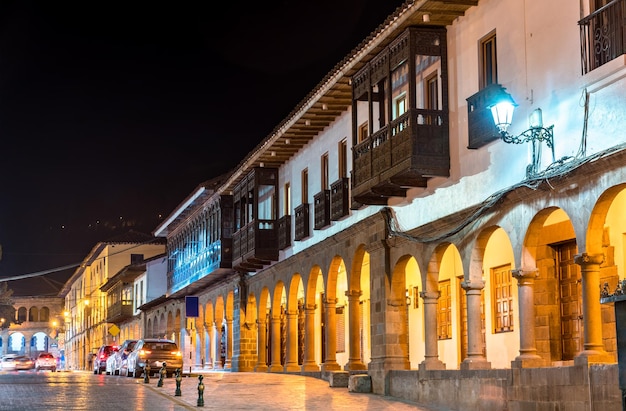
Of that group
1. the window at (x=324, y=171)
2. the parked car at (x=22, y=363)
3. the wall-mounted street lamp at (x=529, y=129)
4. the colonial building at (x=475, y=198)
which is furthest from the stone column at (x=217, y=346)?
the wall-mounted street lamp at (x=529, y=129)

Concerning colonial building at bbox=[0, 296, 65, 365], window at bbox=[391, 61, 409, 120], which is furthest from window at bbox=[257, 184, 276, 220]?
colonial building at bbox=[0, 296, 65, 365]

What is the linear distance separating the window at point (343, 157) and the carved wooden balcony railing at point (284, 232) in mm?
5107

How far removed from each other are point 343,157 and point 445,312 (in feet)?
17.8

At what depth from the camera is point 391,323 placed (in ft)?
77.2

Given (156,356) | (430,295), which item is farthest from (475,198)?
(156,356)

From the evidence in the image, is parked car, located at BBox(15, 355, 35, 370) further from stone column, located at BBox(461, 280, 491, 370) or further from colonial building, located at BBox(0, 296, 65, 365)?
colonial building, located at BBox(0, 296, 65, 365)

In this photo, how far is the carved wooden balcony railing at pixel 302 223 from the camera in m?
30.5

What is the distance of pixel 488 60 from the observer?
1958cm

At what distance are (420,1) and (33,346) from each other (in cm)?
12123

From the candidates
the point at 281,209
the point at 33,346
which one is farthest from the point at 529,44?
the point at 33,346

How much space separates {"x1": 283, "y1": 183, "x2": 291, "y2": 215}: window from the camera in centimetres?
3330

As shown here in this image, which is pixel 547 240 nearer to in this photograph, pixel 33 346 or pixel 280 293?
pixel 280 293

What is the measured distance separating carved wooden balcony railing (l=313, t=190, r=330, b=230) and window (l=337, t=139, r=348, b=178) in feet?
2.71

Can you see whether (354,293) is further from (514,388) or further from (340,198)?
(514,388)
